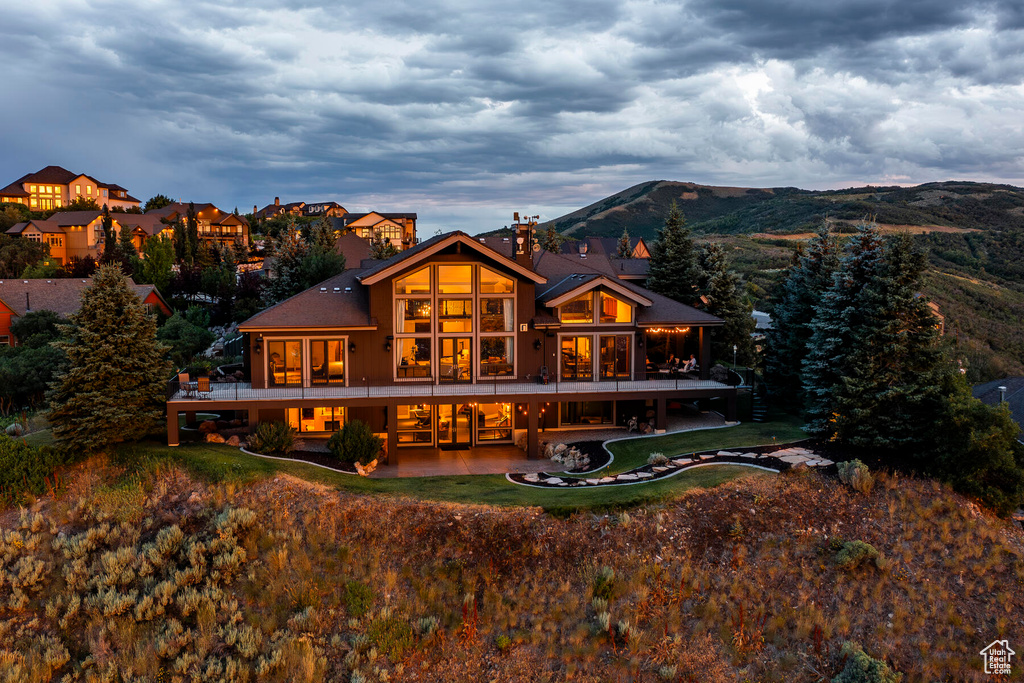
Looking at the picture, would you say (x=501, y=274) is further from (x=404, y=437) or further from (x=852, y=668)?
(x=852, y=668)

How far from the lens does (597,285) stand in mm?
24281

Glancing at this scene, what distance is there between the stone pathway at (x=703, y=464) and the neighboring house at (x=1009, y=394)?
9.02 metres

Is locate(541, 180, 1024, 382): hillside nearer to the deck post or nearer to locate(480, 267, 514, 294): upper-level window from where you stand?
locate(480, 267, 514, 294): upper-level window

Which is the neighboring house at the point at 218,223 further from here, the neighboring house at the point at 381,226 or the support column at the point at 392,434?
the support column at the point at 392,434

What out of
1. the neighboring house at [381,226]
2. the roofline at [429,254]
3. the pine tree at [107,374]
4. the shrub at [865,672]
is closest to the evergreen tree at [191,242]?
the neighboring house at [381,226]

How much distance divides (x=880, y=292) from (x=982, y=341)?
97.9 feet

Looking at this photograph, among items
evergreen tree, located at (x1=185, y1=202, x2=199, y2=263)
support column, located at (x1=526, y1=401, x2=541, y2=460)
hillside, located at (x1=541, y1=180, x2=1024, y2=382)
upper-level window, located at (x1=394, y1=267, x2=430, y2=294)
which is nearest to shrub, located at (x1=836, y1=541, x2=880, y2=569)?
hillside, located at (x1=541, y1=180, x2=1024, y2=382)

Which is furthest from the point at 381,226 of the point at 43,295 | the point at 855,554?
the point at 855,554

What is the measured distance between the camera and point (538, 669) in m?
12.3

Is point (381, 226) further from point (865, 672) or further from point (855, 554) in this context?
point (865, 672)

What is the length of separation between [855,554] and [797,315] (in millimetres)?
13147

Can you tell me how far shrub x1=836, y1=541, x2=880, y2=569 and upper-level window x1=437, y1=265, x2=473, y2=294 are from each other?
14.8m

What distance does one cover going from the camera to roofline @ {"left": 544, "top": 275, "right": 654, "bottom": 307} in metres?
24.0

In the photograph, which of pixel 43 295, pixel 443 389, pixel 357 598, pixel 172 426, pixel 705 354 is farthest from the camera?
pixel 43 295
